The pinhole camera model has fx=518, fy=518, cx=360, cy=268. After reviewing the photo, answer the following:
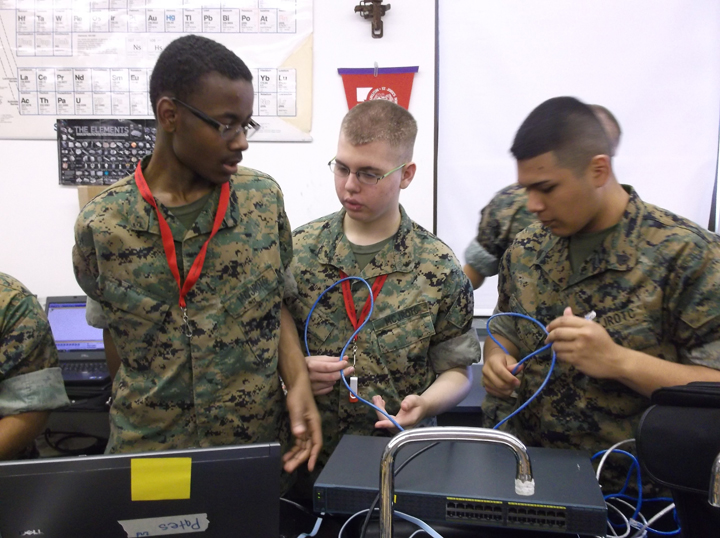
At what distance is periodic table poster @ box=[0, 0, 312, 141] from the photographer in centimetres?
250

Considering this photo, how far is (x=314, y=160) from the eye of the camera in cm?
260

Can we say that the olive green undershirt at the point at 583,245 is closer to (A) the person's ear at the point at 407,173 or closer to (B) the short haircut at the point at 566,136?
(B) the short haircut at the point at 566,136

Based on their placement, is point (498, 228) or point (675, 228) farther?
point (498, 228)

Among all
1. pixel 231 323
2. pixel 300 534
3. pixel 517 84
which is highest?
pixel 517 84

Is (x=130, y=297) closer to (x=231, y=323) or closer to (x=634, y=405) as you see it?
(x=231, y=323)

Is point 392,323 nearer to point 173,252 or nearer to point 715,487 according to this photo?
point 173,252

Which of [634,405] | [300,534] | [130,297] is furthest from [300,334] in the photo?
[634,405]

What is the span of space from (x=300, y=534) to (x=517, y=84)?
88.8 inches

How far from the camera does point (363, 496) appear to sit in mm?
850

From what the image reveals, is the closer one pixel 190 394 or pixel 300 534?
pixel 300 534

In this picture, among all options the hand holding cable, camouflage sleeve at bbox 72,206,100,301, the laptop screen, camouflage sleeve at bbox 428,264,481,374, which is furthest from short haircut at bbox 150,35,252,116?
the laptop screen

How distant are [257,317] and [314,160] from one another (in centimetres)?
151

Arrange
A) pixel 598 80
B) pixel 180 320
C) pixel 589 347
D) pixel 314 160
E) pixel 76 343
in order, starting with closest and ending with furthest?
pixel 589 347 → pixel 180 320 → pixel 76 343 → pixel 598 80 → pixel 314 160

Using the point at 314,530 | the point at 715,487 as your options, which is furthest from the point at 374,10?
the point at 715,487
